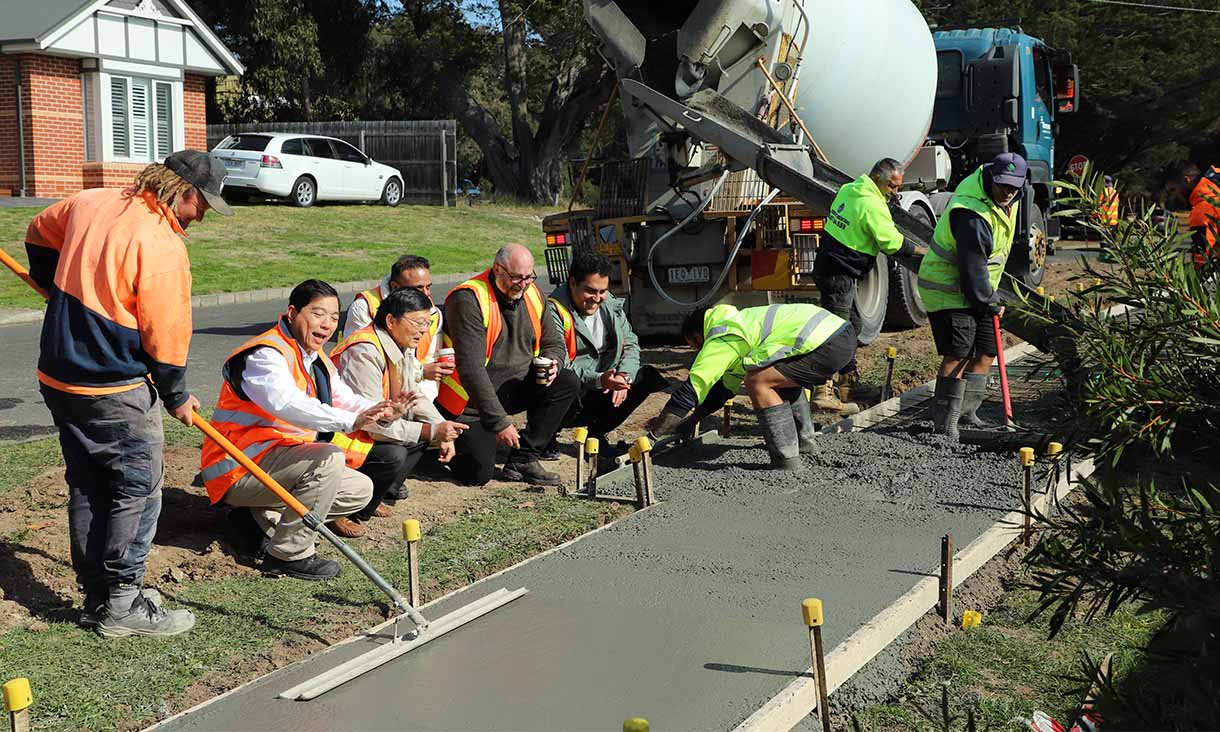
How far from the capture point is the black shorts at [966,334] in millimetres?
7676

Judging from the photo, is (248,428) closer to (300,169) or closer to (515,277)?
(515,277)

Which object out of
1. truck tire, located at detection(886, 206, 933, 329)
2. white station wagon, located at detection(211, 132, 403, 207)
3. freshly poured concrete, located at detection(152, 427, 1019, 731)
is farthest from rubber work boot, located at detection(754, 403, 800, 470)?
white station wagon, located at detection(211, 132, 403, 207)

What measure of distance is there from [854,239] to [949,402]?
1.29 meters

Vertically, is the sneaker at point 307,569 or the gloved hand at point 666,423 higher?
the gloved hand at point 666,423

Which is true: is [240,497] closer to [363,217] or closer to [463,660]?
[463,660]

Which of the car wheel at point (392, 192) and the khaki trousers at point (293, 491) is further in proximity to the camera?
the car wheel at point (392, 192)

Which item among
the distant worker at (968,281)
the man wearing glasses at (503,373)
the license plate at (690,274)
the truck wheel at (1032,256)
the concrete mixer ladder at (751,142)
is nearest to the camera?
the man wearing glasses at (503,373)

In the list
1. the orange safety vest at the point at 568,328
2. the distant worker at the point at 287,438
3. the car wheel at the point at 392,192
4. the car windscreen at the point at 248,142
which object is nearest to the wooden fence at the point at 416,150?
the car wheel at the point at 392,192

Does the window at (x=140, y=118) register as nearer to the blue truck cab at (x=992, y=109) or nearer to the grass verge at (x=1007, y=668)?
the blue truck cab at (x=992, y=109)

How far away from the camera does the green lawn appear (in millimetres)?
16719

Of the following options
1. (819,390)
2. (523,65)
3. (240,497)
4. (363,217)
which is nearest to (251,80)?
(523,65)

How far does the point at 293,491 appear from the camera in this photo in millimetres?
5266

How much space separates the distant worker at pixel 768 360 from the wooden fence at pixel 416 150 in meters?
22.8

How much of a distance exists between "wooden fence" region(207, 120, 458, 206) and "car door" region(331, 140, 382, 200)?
9.46 feet
